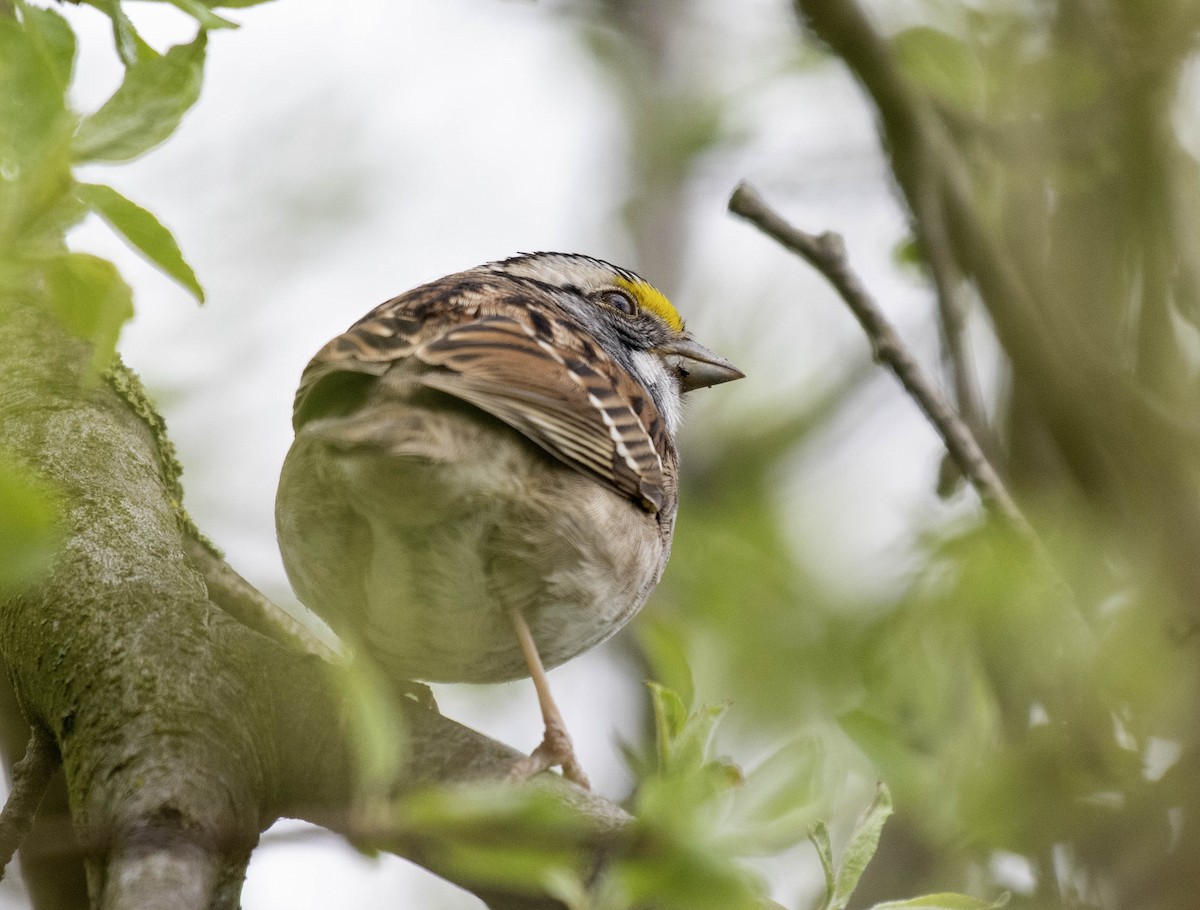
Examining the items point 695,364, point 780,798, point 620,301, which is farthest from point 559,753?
point 620,301

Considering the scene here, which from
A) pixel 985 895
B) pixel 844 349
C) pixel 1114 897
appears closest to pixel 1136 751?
pixel 1114 897

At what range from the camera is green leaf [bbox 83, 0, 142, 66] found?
1611mm

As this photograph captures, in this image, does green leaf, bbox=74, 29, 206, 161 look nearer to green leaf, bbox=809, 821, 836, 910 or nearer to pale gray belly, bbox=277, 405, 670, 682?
green leaf, bbox=809, 821, 836, 910

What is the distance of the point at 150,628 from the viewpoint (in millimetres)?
2375

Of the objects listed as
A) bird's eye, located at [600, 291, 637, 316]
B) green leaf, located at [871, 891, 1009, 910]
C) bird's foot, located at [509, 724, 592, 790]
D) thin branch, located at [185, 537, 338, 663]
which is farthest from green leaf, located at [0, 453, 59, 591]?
bird's eye, located at [600, 291, 637, 316]

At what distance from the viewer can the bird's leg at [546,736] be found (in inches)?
95.6

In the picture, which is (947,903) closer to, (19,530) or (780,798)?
(780,798)

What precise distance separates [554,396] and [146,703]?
4.18 feet

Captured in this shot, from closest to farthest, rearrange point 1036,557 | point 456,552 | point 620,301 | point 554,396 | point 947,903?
1. point 947,903
2. point 1036,557
3. point 456,552
4. point 554,396
5. point 620,301

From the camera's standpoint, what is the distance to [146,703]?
7.22 ft

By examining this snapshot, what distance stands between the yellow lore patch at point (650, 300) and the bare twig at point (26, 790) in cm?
273

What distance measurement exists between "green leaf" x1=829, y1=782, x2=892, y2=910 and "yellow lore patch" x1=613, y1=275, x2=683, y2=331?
9.82ft

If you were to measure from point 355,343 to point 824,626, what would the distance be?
119cm

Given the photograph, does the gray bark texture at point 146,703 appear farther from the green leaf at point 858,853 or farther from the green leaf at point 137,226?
the green leaf at point 137,226
